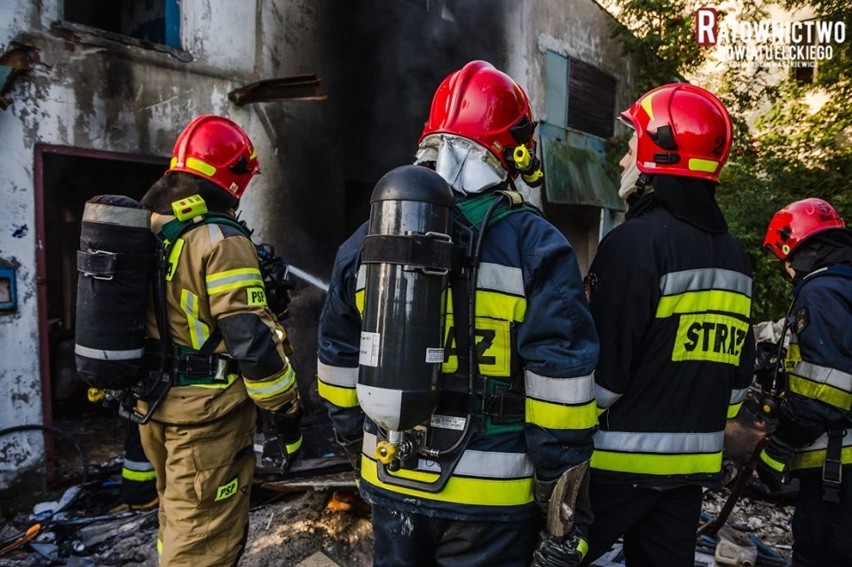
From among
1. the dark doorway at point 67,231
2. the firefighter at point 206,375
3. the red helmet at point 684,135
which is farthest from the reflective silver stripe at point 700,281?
the dark doorway at point 67,231

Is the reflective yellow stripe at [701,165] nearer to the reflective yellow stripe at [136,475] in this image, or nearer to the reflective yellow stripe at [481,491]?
the reflective yellow stripe at [481,491]

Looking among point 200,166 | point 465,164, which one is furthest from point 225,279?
point 465,164

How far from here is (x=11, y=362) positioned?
4.07 meters

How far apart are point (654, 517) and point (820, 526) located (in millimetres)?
1295

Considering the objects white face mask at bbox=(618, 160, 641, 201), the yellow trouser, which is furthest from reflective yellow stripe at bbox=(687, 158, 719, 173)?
the yellow trouser

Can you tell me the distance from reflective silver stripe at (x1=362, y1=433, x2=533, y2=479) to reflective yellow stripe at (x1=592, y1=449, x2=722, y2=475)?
1.50 feet

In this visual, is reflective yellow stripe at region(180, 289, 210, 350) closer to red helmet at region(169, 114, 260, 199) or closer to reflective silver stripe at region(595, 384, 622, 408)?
red helmet at region(169, 114, 260, 199)

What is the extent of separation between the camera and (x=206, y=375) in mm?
2727

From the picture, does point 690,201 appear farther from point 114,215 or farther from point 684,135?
point 114,215

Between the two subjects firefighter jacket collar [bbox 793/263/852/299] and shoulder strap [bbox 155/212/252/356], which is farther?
firefighter jacket collar [bbox 793/263/852/299]

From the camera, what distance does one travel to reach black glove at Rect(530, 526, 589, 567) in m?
1.73

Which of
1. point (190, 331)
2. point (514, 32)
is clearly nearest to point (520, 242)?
point (190, 331)

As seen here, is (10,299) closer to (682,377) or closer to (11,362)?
(11,362)

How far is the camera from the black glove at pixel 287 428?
9.36ft
